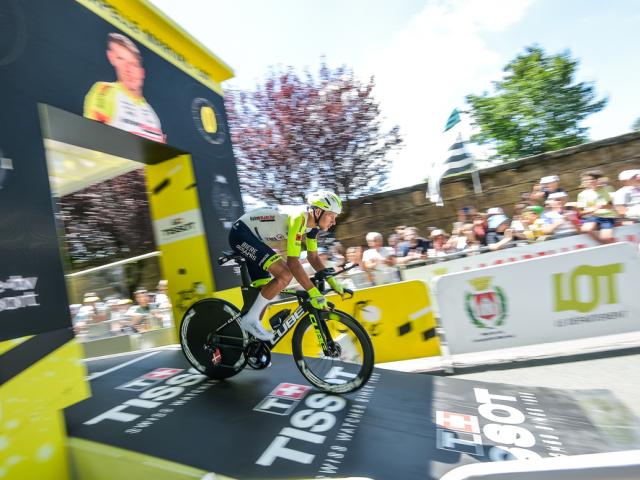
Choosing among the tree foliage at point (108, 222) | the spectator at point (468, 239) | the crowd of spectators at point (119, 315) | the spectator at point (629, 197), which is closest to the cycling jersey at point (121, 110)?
the crowd of spectators at point (119, 315)

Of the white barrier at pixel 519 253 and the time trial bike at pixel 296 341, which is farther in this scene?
the white barrier at pixel 519 253

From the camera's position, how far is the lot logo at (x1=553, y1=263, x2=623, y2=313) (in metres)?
5.43

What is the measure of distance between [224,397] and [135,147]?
303cm

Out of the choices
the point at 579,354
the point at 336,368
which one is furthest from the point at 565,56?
the point at 336,368

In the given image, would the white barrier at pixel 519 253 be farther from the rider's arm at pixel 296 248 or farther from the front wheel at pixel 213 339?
the front wheel at pixel 213 339

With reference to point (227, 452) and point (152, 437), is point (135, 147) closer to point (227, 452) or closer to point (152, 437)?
point (152, 437)

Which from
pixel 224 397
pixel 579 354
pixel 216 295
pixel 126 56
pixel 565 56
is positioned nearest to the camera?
pixel 224 397

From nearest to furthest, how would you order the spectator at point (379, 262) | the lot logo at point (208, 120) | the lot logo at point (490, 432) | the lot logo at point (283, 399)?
1. the lot logo at point (490, 432)
2. the lot logo at point (283, 399)
3. the lot logo at point (208, 120)
4. the spectator at point (379, 262)

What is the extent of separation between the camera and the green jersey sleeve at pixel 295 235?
381 cm

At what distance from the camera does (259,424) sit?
3.34 meters

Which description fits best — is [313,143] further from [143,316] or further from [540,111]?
[540,111]

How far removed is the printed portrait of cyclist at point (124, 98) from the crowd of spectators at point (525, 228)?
412 centimetres

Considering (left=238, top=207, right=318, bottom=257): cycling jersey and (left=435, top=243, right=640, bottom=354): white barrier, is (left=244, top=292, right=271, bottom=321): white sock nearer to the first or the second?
(left=238, top=207, right=318, bottom=257): cycling jersey

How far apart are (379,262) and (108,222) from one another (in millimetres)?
9715
